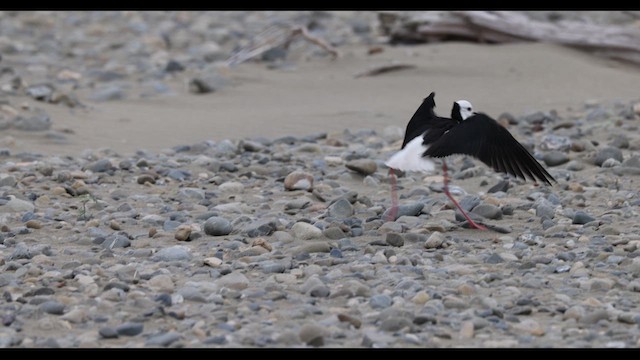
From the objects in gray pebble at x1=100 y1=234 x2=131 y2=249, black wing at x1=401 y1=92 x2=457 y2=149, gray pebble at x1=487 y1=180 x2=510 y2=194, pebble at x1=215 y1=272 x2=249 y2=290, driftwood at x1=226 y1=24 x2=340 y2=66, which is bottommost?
gray pebble at x1=487 y1=180 x2=510 y2=194

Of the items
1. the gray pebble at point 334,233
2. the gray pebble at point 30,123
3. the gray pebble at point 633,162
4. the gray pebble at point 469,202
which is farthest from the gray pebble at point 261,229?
the gray pebble at point 30,123

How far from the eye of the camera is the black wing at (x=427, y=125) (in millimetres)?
6910

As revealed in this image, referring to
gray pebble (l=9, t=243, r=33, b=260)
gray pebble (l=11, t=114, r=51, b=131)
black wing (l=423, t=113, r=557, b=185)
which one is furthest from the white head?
gray pebble (l=11, t=114, r=51, b=131)

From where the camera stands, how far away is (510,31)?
492 inches

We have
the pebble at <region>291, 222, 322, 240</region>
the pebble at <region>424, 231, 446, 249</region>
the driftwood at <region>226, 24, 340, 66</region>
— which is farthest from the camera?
the driftwood at <region>226, 24, 340, 66</region>

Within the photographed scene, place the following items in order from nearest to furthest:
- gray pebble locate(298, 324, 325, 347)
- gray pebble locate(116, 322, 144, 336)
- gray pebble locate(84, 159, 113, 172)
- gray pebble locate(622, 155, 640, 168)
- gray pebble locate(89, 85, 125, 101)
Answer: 1. gray pebble locate(298, 324, 325, 347)
2. gray pebble locate(116, 322, 144, 336)
3. gray pebble locate(622, 155, 640, 168)
4. gray pebble locate(84, 159, 113, 172)
5. gray pebble locate(89, 85, 125, 101)

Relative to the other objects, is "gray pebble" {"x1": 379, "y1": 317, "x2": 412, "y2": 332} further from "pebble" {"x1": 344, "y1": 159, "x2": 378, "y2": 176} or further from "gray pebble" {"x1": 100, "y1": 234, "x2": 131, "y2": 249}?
"pebble" {"x1": 344, "y1": 159, "x2": 378, "y2": 176}

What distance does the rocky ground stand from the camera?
4.82 m

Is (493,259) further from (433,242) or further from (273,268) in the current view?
(273,268)

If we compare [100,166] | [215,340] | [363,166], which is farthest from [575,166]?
[215,340]

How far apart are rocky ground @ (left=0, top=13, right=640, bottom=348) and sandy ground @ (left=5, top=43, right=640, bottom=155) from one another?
644mm
